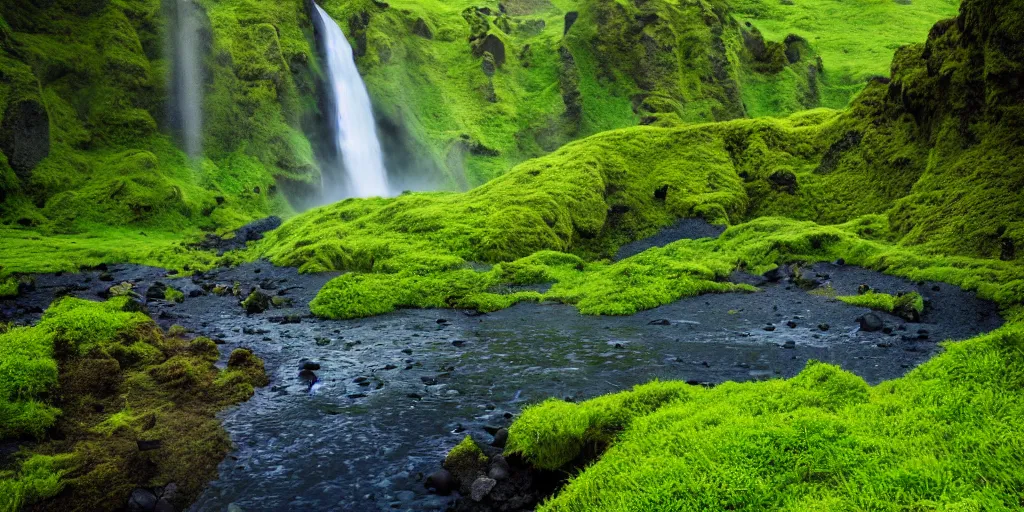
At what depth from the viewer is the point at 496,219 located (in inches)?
1248

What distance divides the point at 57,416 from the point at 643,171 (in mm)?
36169

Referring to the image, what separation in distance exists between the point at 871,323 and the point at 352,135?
55724 millimetres

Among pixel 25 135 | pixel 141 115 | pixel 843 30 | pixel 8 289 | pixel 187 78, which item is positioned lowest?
pixel 8 289

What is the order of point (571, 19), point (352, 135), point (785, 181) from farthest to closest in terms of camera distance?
1. point (571, 19)
2. point (352, 135)
3. point (785, 181)

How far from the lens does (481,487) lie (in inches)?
296

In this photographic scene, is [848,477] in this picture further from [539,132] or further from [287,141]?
[539,132]

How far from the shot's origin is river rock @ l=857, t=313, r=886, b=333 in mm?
15719

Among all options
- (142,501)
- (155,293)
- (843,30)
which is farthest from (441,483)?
(843,30)

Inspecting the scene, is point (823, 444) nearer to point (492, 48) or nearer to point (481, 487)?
point (481, 487)

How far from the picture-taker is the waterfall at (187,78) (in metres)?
53.0

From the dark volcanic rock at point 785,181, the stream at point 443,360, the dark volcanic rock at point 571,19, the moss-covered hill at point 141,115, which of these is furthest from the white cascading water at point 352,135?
the dark volcanic rock at point 785,181

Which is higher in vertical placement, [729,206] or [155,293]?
[729,206]

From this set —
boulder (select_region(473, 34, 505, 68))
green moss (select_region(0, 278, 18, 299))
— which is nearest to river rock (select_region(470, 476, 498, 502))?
green moss (select_region(0, 278, 18, 299))

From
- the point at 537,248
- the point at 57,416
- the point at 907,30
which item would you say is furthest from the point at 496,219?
the point at 907,30
